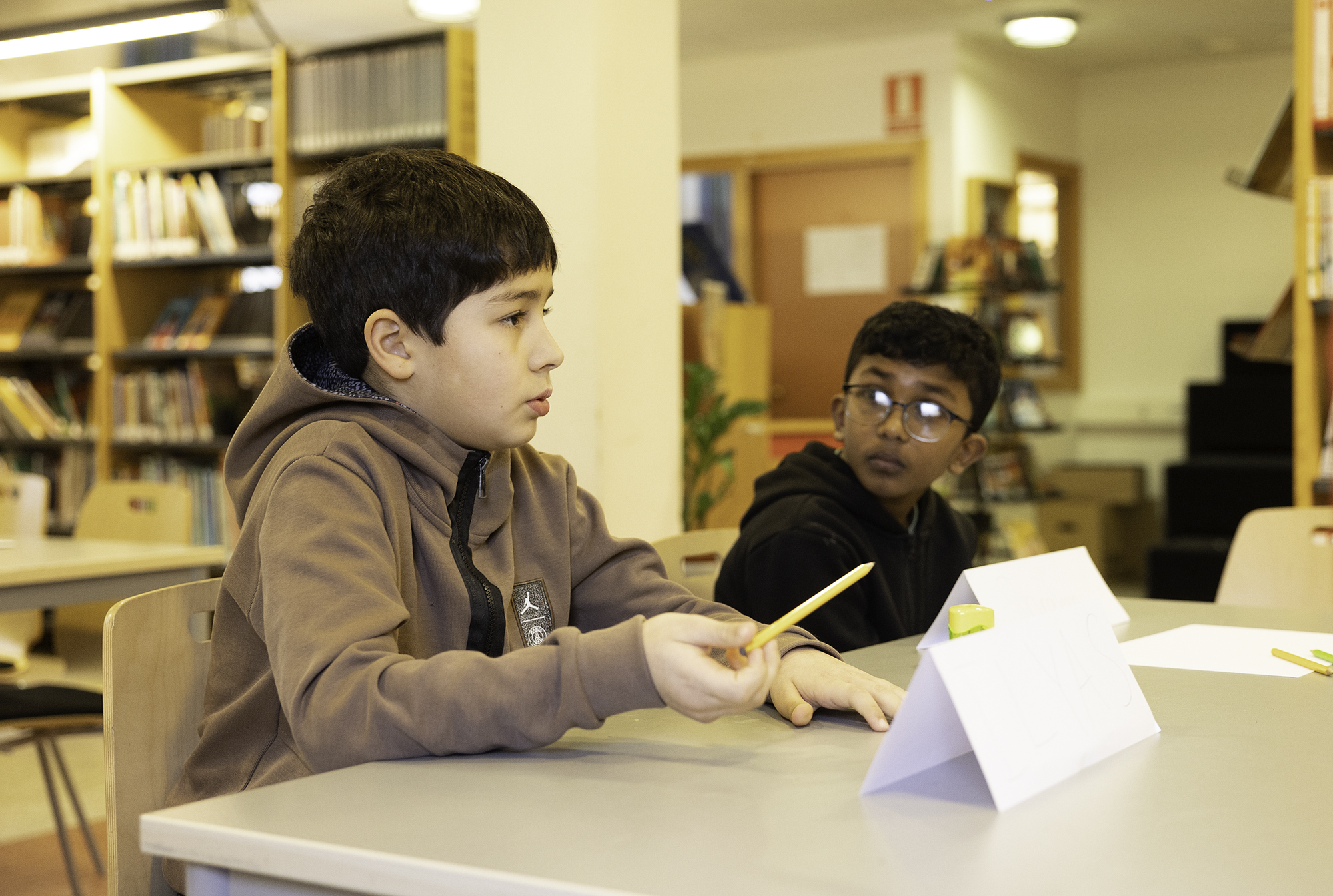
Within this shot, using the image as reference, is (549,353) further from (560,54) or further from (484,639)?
(560,54)

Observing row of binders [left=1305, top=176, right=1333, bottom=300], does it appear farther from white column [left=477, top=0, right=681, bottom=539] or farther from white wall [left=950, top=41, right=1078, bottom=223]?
white wall [left=950, top=41, right=1078, bottom=223]

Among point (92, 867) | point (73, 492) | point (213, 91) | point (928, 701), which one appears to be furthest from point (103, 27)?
point (928, 701)

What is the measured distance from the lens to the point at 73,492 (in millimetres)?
5281

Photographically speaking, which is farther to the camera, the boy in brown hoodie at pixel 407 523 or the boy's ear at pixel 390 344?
the boy's ear at pixel 390 344

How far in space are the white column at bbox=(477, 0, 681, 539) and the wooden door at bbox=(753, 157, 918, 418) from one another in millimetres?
3551

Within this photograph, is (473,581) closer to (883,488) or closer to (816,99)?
(883,488)

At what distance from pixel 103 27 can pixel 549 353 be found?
3.91m

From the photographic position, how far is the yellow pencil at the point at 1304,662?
46.2 inches

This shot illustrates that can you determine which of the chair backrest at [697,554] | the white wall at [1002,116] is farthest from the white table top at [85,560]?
the white wall at [1002,116]

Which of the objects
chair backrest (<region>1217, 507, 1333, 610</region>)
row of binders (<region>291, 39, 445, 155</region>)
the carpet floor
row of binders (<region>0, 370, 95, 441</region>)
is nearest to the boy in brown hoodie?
chair backrest (<region>1217, 507, 1333, 610</region>)

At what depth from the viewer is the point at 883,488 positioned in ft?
5.61

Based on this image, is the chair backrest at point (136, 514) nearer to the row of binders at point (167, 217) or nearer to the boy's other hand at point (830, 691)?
the row of binders at point (167, 217)

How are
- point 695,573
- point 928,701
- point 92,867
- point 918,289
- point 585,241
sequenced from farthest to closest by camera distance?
point 918,289, point 585,241, point 92,867, point 695,573, point 928,701

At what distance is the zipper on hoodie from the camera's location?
1092 mm
